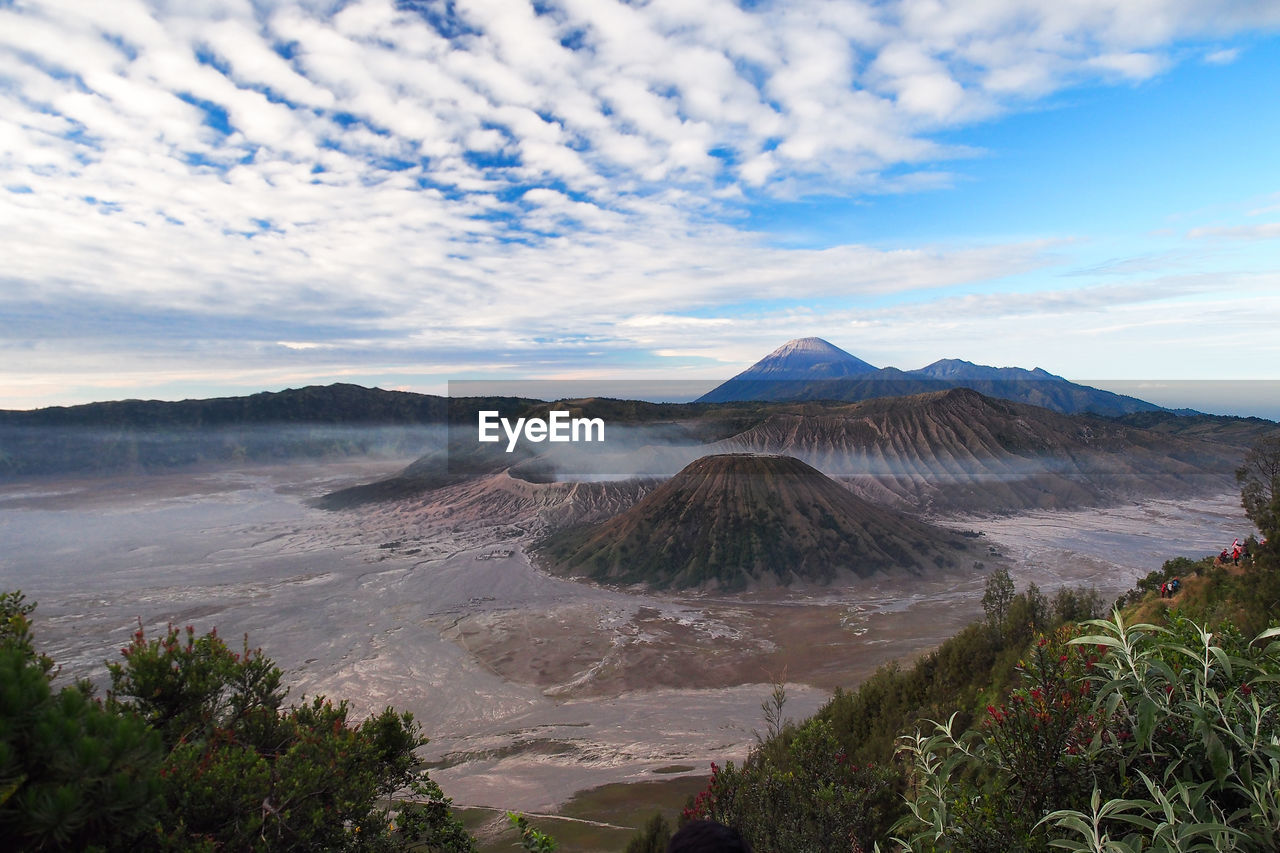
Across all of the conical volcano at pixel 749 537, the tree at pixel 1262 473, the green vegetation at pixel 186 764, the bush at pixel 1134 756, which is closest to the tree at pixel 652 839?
the green vegetation at pixel 186 764

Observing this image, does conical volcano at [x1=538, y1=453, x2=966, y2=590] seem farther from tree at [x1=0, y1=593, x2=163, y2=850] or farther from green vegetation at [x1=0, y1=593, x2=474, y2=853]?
tree at [x1=0, y1=593, x2=163, y2=850]

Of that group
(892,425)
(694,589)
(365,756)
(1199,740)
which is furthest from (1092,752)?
(892,425)

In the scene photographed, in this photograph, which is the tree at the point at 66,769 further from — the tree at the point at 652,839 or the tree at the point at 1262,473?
the tree at the point at 1262,473

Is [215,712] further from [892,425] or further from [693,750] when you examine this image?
[892,425]

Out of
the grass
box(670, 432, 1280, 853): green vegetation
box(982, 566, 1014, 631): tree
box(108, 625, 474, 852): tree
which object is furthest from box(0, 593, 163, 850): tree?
box(982, 566, 1014, 631): tree

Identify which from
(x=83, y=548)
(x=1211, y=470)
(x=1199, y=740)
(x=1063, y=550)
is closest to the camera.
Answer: (x=1199, y=740)
